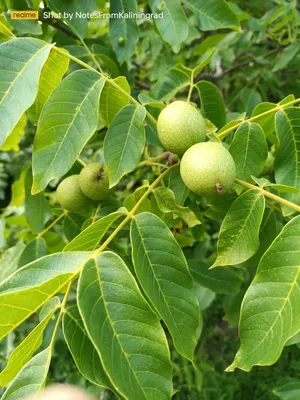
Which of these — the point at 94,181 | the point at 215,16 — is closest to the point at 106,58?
the point at 215,16

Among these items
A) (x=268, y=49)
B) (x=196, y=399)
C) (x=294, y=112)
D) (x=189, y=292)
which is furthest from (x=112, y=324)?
(x=268, y=49)

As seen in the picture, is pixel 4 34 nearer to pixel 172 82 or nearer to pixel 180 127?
pixel 180 127

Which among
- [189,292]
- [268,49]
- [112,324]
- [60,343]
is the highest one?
[112,324]

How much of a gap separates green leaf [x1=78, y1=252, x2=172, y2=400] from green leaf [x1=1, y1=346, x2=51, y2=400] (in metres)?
0.13

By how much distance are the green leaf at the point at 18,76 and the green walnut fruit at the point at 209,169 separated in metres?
0.42

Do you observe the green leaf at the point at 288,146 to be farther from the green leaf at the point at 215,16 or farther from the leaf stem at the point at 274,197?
the green leaf at the point at 215,16

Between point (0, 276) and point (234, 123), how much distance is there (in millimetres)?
991

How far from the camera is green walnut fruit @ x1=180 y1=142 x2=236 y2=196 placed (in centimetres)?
115

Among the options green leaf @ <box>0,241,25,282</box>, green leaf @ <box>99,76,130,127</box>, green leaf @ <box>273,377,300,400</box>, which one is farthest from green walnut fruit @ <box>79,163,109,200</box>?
green leaf @ <box>273,377,300,400</box>

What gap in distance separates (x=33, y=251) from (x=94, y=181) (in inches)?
15.4

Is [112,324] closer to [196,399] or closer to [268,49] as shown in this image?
[196,399]

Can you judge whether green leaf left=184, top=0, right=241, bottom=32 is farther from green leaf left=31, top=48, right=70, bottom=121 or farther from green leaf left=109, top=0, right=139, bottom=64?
green leaf left=31, top=48, right=70, bottom=121

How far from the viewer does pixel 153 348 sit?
34.9 inches

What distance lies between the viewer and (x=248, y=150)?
1.34m
